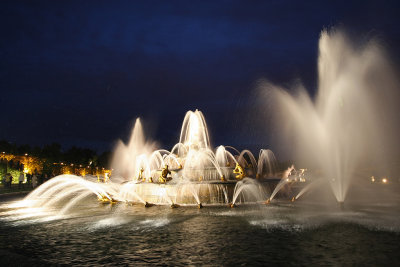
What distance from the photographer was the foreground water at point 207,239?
28.0 ft

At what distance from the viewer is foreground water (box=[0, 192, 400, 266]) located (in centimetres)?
855

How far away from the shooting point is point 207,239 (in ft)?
35.9

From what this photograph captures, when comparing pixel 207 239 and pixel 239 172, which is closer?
pixel 207 239

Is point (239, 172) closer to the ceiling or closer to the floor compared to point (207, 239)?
closer to the ceiling

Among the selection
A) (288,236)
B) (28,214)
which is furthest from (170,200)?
(288,236)

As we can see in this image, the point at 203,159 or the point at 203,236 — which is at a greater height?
the point at 203,159

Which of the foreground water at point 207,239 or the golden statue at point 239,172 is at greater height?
the golden statue at point 239,172

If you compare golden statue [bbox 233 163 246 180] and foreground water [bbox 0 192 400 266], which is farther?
golden statue [bbox 233 163 246 180]

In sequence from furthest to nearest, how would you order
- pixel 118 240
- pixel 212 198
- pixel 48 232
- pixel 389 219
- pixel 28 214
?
pixel 212 198
pixel 28 214
pixel 389 219
pixel 48 232
pixel 118 240

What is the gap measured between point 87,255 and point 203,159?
2266 centimetres

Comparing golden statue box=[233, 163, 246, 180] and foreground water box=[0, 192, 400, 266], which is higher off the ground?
golden statue box=[233, 163, 246, 180]

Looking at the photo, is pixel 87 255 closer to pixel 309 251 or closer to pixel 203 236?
pixel 203 236

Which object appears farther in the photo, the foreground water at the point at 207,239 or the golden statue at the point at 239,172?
the golden statue at the point at 239,172

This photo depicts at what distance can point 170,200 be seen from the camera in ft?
74.3
